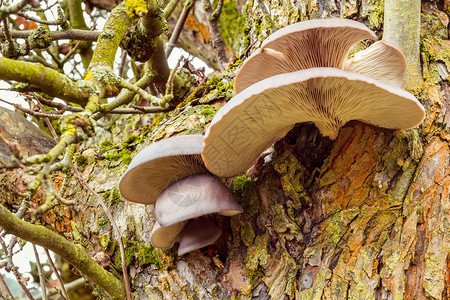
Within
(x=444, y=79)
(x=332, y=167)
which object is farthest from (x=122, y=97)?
(x=444, y=79)

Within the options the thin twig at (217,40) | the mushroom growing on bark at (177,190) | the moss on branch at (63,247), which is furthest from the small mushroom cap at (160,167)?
the thin twig at (217,40)

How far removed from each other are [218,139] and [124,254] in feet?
2.64

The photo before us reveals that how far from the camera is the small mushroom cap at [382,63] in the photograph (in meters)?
1.63

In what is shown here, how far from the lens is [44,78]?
4.63 feet

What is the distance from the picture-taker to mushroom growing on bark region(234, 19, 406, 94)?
1.53 metres

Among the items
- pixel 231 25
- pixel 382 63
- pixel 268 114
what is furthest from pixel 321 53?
pixel 231 25

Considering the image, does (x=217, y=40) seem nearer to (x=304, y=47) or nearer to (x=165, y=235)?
(x=304, y=47)

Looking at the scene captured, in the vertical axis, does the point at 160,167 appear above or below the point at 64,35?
below

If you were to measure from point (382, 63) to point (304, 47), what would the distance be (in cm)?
37

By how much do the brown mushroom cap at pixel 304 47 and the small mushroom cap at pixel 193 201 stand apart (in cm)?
51

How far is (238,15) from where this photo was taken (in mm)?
4895

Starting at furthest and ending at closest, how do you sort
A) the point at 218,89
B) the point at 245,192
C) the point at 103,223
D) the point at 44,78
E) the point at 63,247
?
the point at 218,89
the point at 103,223
the point at 245,192
the point at 63,247
the point at 44,78

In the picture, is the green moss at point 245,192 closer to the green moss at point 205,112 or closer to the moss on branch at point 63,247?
the green moss at point 205,112

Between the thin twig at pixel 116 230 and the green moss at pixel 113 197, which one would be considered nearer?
the thin twig at pixel 116 230
